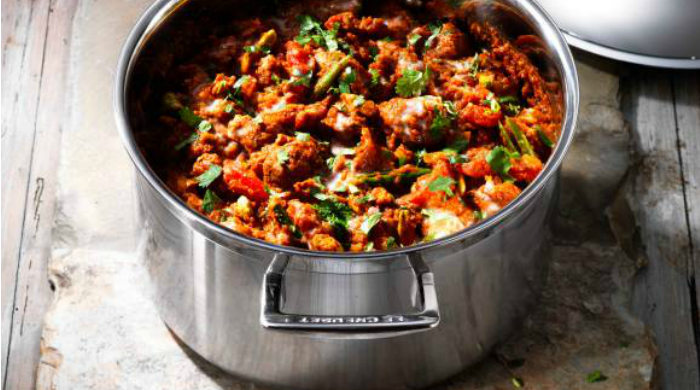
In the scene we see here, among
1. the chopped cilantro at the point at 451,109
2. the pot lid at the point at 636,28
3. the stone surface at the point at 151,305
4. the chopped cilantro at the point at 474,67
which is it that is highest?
the pot lid at the point at 636,28

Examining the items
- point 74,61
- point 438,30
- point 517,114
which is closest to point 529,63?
point 517,114

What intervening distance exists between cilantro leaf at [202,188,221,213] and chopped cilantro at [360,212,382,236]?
14.3 inches

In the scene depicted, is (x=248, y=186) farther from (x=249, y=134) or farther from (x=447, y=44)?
(x=447, y=44)

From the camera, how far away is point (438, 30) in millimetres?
2518

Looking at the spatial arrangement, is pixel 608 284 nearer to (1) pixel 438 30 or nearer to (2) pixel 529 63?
(2) pixel 529 63

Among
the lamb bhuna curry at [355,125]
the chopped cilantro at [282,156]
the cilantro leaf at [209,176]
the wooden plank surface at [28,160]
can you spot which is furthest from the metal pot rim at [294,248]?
the wooden plank surface at [28,160]

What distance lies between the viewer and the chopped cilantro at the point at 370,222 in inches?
81.7

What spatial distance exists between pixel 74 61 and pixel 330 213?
4.87 ft

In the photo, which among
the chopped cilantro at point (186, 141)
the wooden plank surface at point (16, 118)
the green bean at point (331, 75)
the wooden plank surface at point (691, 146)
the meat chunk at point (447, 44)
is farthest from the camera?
the wooden plank surface at point (16, 118)

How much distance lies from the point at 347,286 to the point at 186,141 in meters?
0.64

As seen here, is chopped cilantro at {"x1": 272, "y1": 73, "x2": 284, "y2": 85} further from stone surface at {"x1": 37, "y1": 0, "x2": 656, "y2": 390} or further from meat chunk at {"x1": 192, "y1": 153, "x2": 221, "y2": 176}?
stone surface at {"x1": 37, "y1": 0, "x2": 656, "y2": 390}

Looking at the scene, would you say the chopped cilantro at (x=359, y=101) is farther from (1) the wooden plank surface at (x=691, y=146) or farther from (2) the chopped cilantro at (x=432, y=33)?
(1) the wooden plank surface at (x=691, y=146)

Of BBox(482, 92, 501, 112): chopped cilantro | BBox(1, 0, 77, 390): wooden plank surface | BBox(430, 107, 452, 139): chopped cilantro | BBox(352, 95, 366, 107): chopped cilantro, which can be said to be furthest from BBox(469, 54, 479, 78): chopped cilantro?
BBox(1, 0, 77, 390): wooden plank surface

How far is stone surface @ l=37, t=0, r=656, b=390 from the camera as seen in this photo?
240 centimetres
